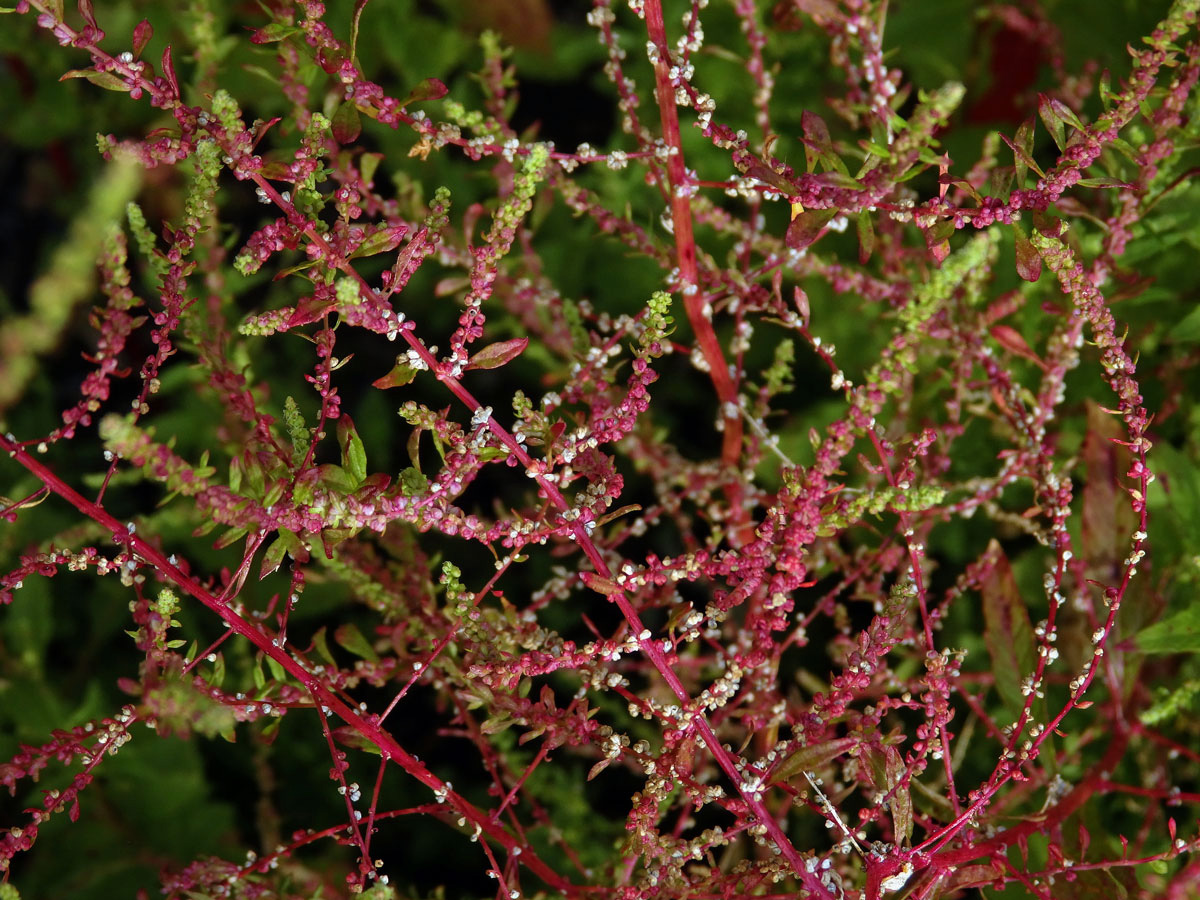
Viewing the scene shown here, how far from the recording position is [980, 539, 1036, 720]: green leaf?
1175mm

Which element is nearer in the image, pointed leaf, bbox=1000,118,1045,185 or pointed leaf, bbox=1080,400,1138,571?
pointed leaf, bbox=1000,118,1045,185

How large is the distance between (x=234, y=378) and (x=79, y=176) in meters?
1.54

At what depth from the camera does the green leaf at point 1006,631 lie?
1175mm

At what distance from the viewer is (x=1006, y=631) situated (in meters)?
1.19

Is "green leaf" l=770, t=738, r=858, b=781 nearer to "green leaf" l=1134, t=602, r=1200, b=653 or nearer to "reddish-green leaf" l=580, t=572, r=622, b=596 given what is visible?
"reddish-green leaf" l=580, t=572, r=622, b=596

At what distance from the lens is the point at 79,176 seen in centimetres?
221

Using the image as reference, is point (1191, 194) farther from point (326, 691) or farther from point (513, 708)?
point (326, 691)

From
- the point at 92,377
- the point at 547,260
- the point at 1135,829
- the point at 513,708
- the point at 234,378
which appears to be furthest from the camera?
the point at 547,260

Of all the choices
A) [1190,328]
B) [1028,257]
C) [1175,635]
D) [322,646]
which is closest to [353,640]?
[322,646]

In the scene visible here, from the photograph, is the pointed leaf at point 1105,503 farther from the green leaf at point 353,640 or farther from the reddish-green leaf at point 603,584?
the green leaf at point 353,640

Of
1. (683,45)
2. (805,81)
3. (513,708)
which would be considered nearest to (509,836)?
(513,708)

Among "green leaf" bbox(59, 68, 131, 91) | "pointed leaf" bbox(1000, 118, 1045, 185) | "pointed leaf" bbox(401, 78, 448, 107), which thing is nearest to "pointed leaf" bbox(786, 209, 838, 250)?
"pointed leaf" bbox(1000, 118, 1045, 185)

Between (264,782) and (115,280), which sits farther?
(264,782)

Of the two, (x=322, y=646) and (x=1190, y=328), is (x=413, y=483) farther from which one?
(x=1190, y=328)
